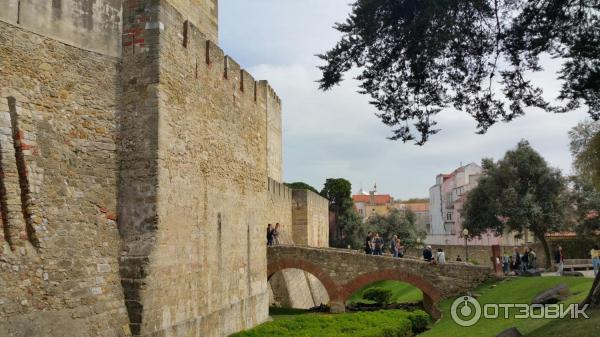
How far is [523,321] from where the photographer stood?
12883mm

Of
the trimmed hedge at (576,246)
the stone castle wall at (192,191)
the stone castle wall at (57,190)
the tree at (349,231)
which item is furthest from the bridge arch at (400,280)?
the tree at (349,231)

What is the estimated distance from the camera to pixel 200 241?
41.0ft

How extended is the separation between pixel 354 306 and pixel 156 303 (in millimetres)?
17429

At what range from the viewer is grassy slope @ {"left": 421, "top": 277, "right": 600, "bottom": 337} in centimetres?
877

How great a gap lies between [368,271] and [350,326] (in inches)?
262

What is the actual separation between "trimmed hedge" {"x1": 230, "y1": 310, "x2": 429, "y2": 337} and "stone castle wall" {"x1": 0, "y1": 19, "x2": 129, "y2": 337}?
16.9 feet

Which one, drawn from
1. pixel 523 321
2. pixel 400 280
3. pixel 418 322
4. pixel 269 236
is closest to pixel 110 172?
pixel 523 321

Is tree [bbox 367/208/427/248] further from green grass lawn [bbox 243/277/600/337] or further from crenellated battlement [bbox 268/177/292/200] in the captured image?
green grass lawn [bbox 243/277/600/337]

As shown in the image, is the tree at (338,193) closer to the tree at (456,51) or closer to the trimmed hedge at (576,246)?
the trimmed hedge at (576,246)

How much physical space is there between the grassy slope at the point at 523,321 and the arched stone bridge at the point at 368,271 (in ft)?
2.70

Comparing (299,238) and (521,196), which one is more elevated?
(521,196)

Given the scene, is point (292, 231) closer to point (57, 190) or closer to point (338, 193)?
point (57, 190)

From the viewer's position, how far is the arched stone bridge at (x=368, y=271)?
21.4 m

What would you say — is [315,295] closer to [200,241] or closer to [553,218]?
[553,218]
